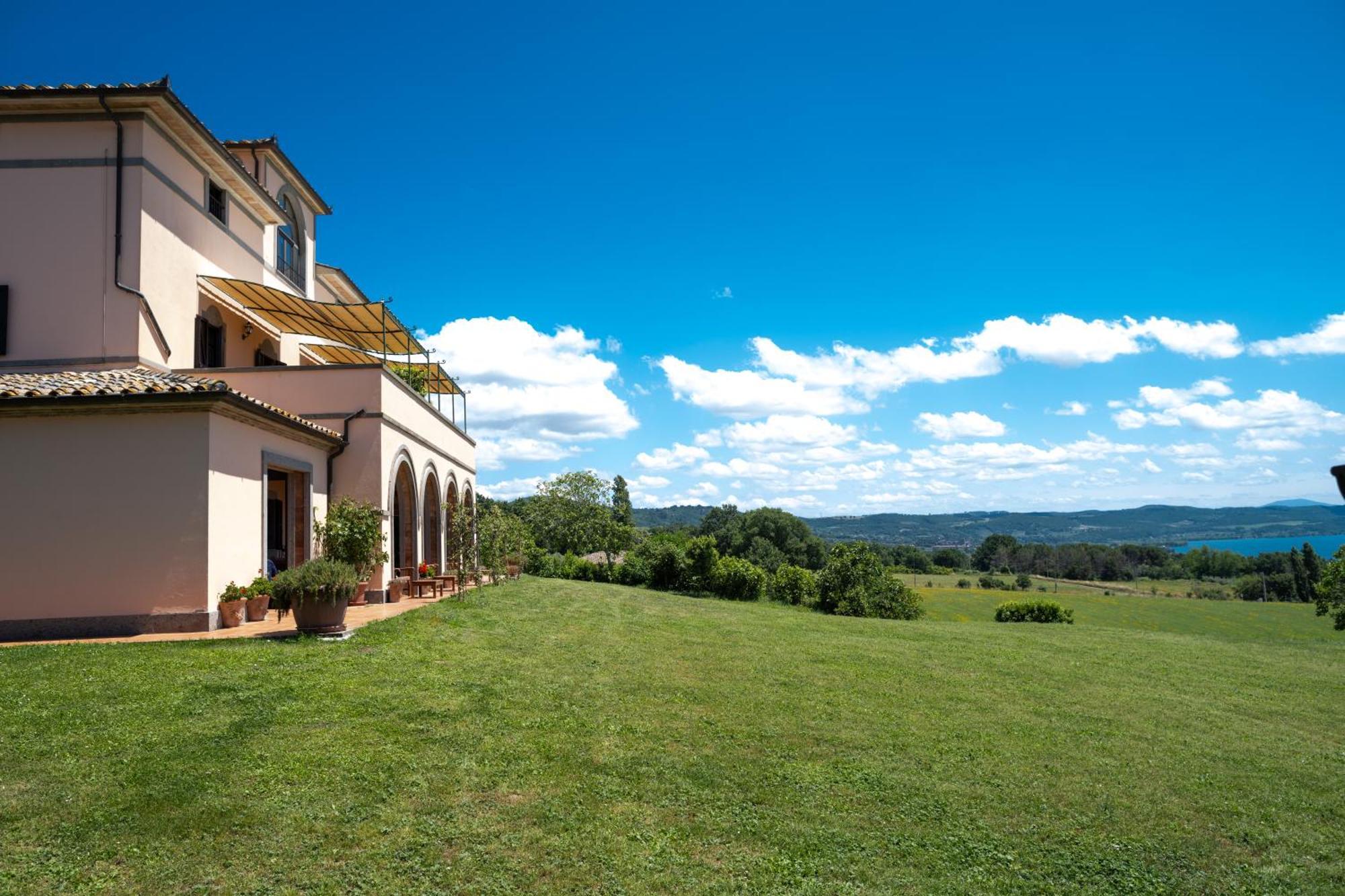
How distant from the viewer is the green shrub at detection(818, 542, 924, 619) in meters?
35.7

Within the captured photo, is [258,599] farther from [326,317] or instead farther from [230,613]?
[326,317]

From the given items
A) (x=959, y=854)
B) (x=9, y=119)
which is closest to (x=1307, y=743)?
(x=959, y=854)

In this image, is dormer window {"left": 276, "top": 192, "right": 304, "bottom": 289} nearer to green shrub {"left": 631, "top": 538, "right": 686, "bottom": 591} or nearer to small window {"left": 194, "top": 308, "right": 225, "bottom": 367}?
small window {"left": 194, "top": 308, "right": 225, "bottom": 367}

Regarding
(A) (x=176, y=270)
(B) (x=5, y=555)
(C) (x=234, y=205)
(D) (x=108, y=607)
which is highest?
(C) (x=234, y=205)

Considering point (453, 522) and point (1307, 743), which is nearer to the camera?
point (1307, 743)

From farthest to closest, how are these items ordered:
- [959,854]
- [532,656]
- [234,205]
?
1. [234,205]
2. [532,656]
3. [959,854]

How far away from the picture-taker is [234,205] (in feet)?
64.2

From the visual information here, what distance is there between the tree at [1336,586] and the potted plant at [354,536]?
33619 millimetres

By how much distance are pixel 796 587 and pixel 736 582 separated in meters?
2.74

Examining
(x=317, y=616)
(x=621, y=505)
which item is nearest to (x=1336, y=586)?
(x=317, y=616)

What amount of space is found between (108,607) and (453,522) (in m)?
12.1

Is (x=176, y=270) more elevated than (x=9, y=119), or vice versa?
(x=9, y=119)

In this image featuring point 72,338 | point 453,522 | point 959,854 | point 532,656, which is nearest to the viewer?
point 959,854

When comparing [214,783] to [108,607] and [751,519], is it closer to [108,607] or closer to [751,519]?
[108,607]
